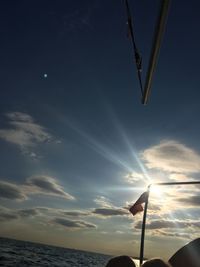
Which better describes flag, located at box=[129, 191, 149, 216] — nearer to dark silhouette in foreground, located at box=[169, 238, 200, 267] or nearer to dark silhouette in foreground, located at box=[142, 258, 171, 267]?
dark silhouette in foreground, located at box=[169, 238, 200, 267]

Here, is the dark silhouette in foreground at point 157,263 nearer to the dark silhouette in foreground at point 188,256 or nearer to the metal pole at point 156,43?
the dark silhouette in foreground at point 188,256

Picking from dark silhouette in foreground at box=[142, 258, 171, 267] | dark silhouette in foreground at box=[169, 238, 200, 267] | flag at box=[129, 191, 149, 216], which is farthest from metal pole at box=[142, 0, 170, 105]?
dark silhouette in foreground at box=[142, 258, 171, 267]

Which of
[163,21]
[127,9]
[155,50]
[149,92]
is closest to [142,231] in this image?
[149,92]

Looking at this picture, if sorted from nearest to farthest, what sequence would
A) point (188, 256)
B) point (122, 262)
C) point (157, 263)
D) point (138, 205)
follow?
point (157, 263) → point (122, 262) → point (188, 256) → point (138, 205)

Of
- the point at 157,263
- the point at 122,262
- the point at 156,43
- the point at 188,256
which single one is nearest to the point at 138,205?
the point at 188,256

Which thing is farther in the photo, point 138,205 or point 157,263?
point 138,205

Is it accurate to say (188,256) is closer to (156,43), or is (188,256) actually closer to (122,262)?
(122,262)

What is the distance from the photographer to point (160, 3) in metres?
6.32

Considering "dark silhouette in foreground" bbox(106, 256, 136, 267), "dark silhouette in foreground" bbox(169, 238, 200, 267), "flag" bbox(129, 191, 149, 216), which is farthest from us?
"flag" bbox(129, 191, 149, 216)

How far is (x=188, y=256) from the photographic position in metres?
5.59

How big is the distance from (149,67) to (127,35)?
378 centimetres

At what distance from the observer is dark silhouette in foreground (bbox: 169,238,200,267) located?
5.47 m

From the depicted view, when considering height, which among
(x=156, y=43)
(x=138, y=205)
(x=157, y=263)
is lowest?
(x=157, y=263)

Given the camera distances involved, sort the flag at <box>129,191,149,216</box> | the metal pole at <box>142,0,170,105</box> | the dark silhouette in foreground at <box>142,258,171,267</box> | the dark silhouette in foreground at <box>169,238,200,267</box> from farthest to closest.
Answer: the flag at <box>129,191,149,216</box> → the metal pole at <box>142,0,170,105</box> → the dark silhouette in foreground at <box>169,238,200,267</box> → the dark silhouette in foreground at <box>142,258,171,267</box>
